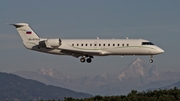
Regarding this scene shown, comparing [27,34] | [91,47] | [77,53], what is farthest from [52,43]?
[27,34]

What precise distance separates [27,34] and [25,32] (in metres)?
0.77

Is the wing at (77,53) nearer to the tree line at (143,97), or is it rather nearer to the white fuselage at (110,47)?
the white fuselage at (110,47)

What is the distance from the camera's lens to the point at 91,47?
371ft

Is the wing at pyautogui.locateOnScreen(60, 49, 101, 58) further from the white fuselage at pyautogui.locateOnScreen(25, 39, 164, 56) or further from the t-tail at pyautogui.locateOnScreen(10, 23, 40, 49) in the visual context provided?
the t-tail at pyautogui.locateOnScreen(10, 23, 40, 49)

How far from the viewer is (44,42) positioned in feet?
381

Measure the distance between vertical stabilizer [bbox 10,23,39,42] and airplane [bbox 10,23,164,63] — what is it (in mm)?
339

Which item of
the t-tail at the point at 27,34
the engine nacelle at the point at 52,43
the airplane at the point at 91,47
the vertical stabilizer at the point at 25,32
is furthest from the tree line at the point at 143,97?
the vertical stabilizer at the point at 25,32

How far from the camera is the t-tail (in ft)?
395

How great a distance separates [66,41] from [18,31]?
1317 cm

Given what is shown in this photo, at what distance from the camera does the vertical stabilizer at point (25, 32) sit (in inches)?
4796

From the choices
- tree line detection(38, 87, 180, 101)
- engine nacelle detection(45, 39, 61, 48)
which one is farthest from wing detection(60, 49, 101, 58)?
tree line detection(38, 87, 180, 101)

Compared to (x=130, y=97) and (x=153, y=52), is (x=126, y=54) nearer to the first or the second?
(x=153, y=52)

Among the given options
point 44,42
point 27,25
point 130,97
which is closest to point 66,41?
point 44,42

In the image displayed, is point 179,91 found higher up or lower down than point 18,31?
lower down
